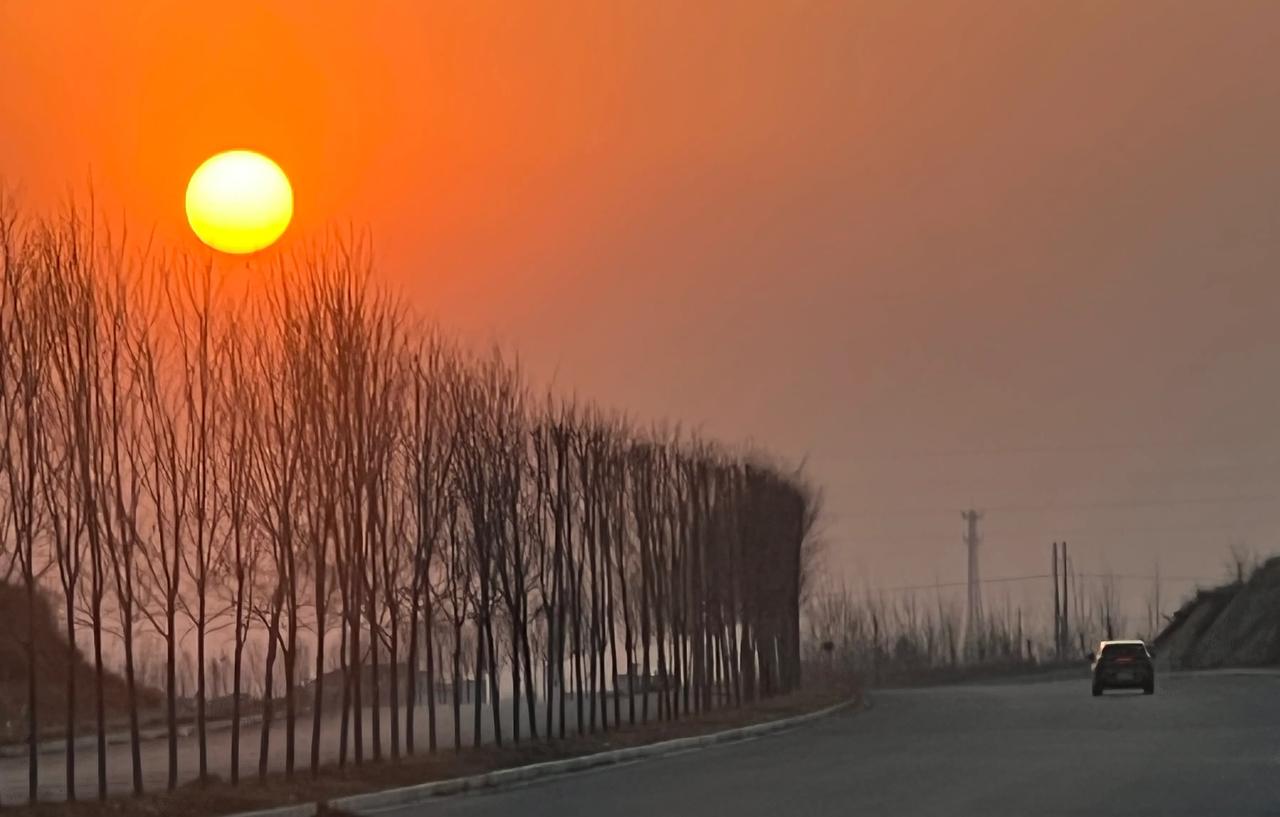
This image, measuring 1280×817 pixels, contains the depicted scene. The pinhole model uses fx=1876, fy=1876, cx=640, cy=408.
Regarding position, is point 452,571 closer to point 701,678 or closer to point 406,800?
point 406,800

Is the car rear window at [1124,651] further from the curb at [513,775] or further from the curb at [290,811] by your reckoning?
the curb at [290,811]

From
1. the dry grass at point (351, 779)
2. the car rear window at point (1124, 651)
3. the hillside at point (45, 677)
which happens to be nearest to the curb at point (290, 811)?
the dry grass at point (351, 779)

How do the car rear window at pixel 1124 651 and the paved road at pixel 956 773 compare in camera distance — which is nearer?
the paved road at pixel 956 773

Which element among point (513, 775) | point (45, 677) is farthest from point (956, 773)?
point (45, 677)

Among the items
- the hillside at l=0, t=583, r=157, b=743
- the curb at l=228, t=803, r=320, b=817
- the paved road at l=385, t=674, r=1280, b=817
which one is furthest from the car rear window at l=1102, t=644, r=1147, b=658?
the curb at l=228, t=803, r=320, b=817

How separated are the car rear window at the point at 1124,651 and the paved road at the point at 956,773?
48.9ft

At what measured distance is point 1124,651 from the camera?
56156 mm

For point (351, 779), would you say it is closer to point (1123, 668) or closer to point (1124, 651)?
point (1123, 668)

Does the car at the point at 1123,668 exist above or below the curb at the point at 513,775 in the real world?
below

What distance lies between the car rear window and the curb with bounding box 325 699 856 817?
73.1ft

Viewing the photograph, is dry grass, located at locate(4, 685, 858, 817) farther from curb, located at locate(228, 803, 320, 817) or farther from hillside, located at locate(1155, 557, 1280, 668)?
hillside, located at locate(1155, 557, 1280, 668)

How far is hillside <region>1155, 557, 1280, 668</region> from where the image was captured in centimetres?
9094

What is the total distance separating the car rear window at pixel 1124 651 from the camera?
56.0 metres

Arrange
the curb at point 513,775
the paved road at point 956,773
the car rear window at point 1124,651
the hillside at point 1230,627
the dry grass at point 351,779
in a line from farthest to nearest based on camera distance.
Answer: the hillside at point 1230,627
the car rear window at point 1124,651
the curb at point 513,775
the dry grass at point 351,779
the paved road at point 956,773
